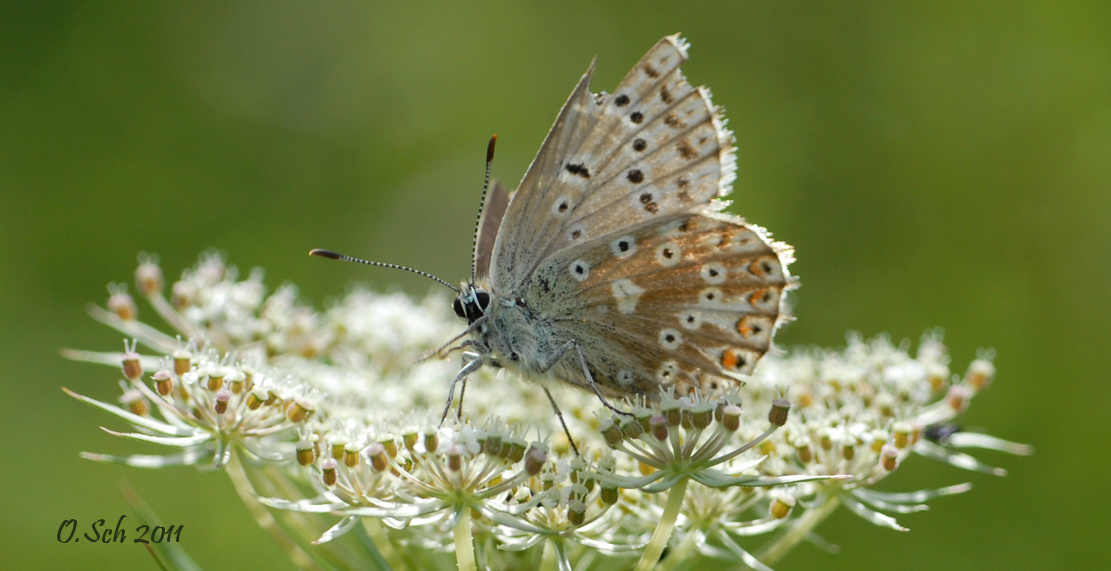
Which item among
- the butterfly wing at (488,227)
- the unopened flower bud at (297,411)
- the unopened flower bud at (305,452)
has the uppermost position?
the butterfly wing at (488,227)

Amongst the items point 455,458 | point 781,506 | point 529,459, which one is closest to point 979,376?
point 781,506

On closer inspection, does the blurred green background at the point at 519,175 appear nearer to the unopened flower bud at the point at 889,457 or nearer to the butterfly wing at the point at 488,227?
the unopened flower bud at the point at 889,457

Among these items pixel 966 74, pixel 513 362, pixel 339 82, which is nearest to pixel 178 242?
pixel 339 82

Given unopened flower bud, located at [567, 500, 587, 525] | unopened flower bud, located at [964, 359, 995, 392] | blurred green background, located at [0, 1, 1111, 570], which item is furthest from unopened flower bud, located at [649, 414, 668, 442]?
blurred green background, located at [0, 1, 1111, 570]

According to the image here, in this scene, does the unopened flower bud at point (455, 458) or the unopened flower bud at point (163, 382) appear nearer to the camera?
the unopened flower bud at point (455, 458)

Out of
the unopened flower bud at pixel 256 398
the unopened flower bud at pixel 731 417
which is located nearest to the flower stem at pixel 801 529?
the unopened flower bud at pixel 731 417

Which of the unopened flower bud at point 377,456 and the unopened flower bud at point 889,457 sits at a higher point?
the unopened flower bud at point 889,457
